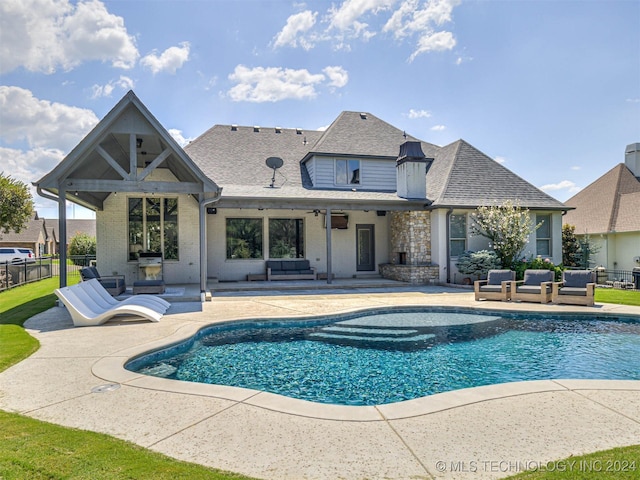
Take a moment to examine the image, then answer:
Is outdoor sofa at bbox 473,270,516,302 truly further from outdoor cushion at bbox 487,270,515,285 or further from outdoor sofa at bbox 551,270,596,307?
outdoor sofa at bbox 551,270,596,307

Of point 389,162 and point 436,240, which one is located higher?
point 389,162

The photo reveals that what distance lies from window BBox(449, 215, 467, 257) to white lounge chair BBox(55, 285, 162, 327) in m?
12.0

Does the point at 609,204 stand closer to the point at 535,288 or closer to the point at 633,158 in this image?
the point at 633,158

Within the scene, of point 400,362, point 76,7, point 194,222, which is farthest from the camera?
point 194,222

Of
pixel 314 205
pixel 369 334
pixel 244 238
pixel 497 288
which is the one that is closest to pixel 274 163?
pixel 244 238

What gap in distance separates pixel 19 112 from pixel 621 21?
2273cm

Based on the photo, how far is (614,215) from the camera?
21562mm

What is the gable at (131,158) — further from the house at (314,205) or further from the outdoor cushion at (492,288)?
the outdoor cushion at (492,288)

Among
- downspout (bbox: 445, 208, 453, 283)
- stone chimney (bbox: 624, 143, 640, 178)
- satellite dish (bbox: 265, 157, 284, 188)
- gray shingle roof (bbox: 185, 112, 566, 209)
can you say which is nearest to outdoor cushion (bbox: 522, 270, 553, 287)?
downspout (bbox: 445, 208, 453, 283)

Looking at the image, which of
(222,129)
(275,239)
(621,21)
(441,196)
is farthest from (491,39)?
(222,129)

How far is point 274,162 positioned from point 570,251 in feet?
53.3

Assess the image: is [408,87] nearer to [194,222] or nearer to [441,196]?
[441,196]

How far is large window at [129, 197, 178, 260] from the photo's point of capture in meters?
15.3

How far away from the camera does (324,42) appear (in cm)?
1587
